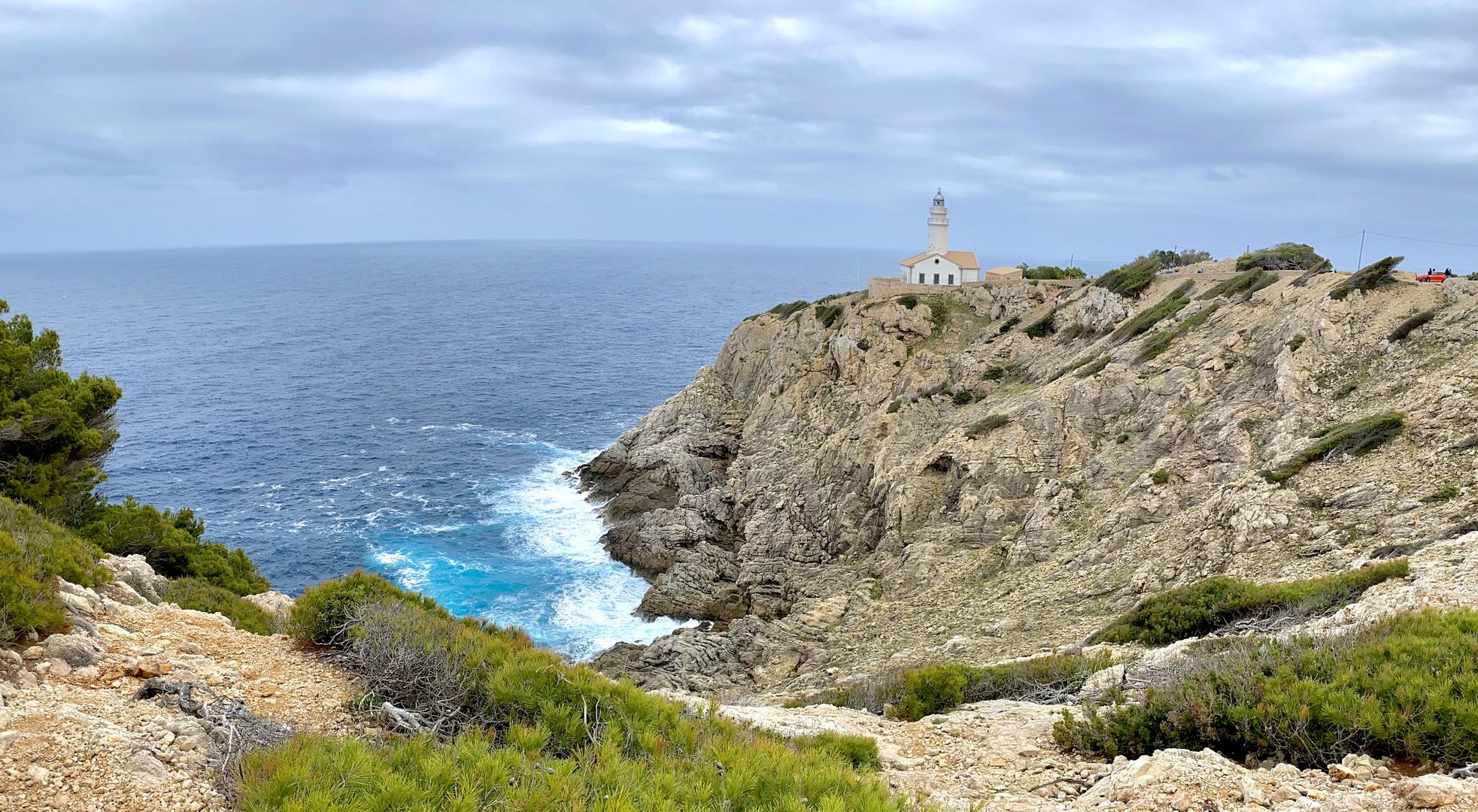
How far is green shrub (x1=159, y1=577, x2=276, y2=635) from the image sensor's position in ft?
42.5

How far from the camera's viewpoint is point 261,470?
55.1m

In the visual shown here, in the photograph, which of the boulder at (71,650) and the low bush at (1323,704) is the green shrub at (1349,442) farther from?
the boulder at (71,650)

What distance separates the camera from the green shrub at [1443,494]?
59.5 ft

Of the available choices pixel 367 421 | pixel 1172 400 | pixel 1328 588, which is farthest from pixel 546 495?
pixel 1328 588

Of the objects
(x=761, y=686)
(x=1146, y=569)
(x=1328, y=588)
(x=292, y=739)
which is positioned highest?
Answer: (x=292, y=739)

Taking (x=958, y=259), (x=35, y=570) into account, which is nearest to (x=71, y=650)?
(x=35, y=570)

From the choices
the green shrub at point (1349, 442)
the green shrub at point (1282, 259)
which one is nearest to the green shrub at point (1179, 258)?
the green shrub at point (1282, 259)

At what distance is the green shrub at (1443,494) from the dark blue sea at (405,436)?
2681 cm

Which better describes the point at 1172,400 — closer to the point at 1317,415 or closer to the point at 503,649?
the point at 1317,415

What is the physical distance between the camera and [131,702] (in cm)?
764

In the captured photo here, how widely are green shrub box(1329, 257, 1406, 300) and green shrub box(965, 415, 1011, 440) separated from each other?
1295 centimetres

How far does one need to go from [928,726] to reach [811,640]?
16169mm

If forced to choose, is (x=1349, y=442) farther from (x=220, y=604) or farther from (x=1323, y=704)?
(x=220, y=604)

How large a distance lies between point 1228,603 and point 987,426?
19508mm
